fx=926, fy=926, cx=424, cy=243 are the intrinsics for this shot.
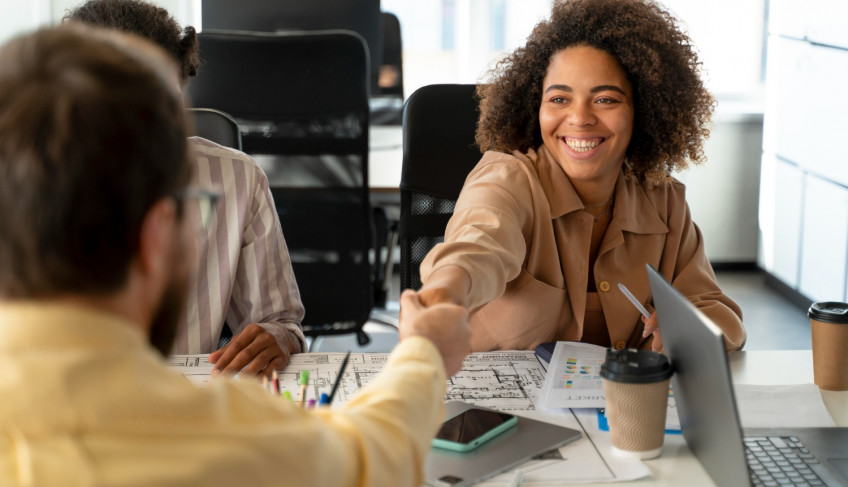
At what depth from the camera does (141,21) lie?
1.67 metres

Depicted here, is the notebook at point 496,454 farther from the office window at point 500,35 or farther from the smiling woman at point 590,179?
the office window at point 500,35

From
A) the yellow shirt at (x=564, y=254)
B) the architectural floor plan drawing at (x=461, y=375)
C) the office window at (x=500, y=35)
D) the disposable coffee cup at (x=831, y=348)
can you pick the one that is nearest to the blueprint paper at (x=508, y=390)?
the architectural floor plan drawing at (x=461, y=375)

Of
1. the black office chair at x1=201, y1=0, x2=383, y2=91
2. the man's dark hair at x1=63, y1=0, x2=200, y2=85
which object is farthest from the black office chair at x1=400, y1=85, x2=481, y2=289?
the black office chair at x1=201, y1=0, x2=383, y2=91

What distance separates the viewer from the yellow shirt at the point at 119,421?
1.87 ft

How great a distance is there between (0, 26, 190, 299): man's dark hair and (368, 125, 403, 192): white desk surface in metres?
2.44

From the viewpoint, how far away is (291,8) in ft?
12.1

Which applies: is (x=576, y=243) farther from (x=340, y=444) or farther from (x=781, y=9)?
(x=781, y=9)

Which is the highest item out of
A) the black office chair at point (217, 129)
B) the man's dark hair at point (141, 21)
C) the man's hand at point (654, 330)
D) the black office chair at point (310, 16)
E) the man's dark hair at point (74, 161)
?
the black office chair at point (310, 16)

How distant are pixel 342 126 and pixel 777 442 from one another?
65.6 inches

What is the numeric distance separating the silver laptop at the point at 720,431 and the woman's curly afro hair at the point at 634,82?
746 mm

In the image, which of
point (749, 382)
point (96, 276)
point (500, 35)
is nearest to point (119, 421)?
point (96, 276)

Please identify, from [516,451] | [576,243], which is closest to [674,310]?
[516,451]

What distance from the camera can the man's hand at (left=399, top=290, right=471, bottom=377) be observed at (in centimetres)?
101

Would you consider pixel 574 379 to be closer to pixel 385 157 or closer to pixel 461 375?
pixel 461 375
